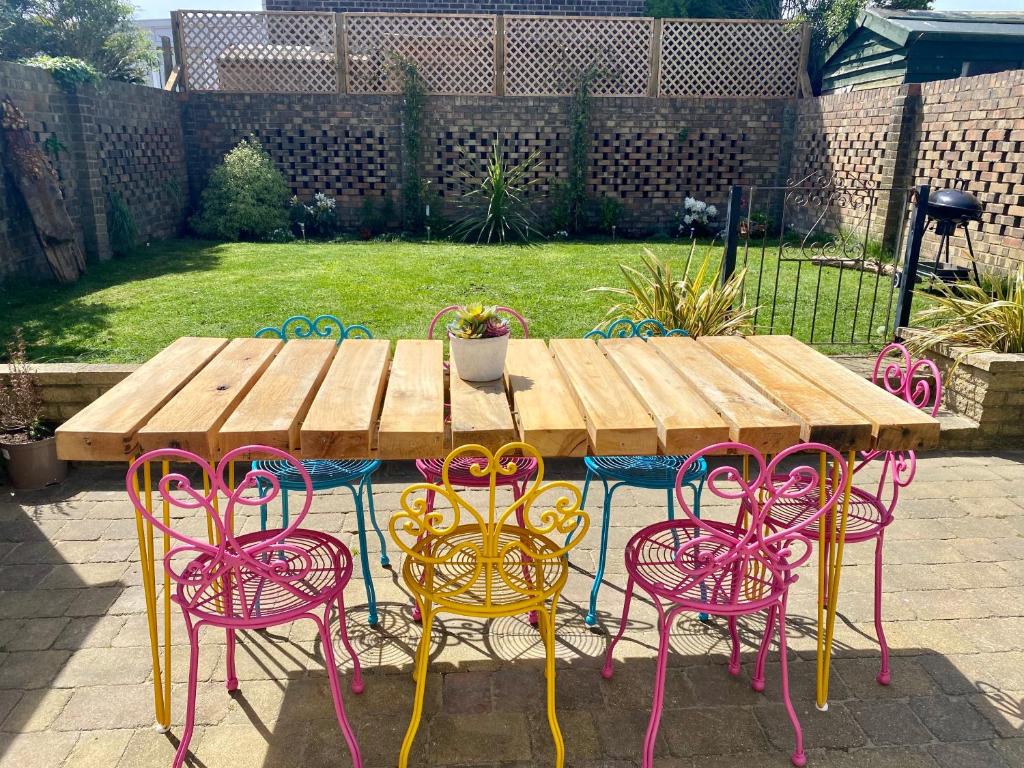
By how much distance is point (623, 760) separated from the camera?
6.55 ft

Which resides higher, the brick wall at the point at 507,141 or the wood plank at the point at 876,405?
the brick wall at the point at 507,141

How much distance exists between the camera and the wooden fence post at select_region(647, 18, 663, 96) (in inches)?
407

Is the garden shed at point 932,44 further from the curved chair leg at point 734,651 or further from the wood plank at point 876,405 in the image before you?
the curved chair leg at point 734,651

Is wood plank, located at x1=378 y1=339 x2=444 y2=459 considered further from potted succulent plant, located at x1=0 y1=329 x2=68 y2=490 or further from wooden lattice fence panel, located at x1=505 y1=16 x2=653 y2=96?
wooden lattice fence panel, located at x1=505 y1=16 x2=653 y2=96

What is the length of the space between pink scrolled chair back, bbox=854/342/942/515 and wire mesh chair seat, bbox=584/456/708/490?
507 millimetres

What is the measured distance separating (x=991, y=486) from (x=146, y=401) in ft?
11.7

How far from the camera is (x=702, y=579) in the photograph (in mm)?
1951

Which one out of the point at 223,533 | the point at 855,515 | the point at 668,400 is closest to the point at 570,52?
the point at 855,515

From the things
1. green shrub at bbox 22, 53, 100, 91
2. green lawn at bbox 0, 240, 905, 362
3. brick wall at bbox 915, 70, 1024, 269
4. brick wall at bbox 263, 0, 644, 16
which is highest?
brick wall at bbox 263, 0, 644, 16

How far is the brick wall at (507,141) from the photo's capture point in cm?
1023

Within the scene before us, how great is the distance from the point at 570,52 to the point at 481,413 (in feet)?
31.2

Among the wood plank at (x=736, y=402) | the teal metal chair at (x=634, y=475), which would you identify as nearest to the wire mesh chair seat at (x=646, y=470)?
the teal metal chair at (x=634, y=475)

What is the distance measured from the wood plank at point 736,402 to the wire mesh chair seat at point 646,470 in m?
0.35

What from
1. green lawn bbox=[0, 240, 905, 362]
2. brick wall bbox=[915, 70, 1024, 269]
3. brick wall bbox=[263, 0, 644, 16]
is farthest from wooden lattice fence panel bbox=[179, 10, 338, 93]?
brick wall bbox=[915, 70, 1024, 269]
